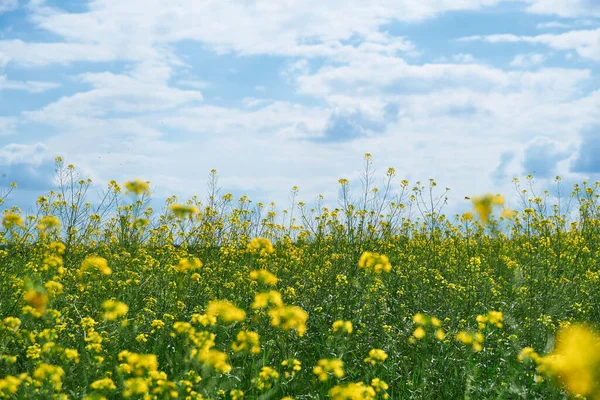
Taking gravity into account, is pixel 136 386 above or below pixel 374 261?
below

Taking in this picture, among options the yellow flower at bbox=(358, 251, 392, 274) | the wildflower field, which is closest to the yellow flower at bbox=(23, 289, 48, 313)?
the wildflower field

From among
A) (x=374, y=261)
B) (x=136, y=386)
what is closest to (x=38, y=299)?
(x=136, y=386)

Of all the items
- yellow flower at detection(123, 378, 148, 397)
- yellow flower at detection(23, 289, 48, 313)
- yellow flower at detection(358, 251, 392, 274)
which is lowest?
yellow flower at detection(123, 378, 148, 397)

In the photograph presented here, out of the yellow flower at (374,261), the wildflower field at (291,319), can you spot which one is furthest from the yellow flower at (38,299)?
the yellow flower at (374,261)

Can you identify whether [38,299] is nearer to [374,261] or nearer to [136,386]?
[136,386]

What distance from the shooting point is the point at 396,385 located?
170 inches

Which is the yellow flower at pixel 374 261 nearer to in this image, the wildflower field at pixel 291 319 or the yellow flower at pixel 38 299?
the wildflower field at pixel 291 319

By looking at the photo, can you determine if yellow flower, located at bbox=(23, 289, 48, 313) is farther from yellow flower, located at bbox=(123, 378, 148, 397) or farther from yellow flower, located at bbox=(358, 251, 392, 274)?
yellow flower, located at bbox=(358, 251, 392, 274)

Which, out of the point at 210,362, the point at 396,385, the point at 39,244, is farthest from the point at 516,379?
the point at 39,244

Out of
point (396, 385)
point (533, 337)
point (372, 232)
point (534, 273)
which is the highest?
point (372, 232)

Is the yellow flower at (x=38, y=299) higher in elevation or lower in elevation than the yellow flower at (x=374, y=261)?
lower

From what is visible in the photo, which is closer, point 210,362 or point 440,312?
point 210,362

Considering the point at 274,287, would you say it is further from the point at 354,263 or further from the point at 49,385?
the point at 49,385

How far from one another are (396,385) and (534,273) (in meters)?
3.05
